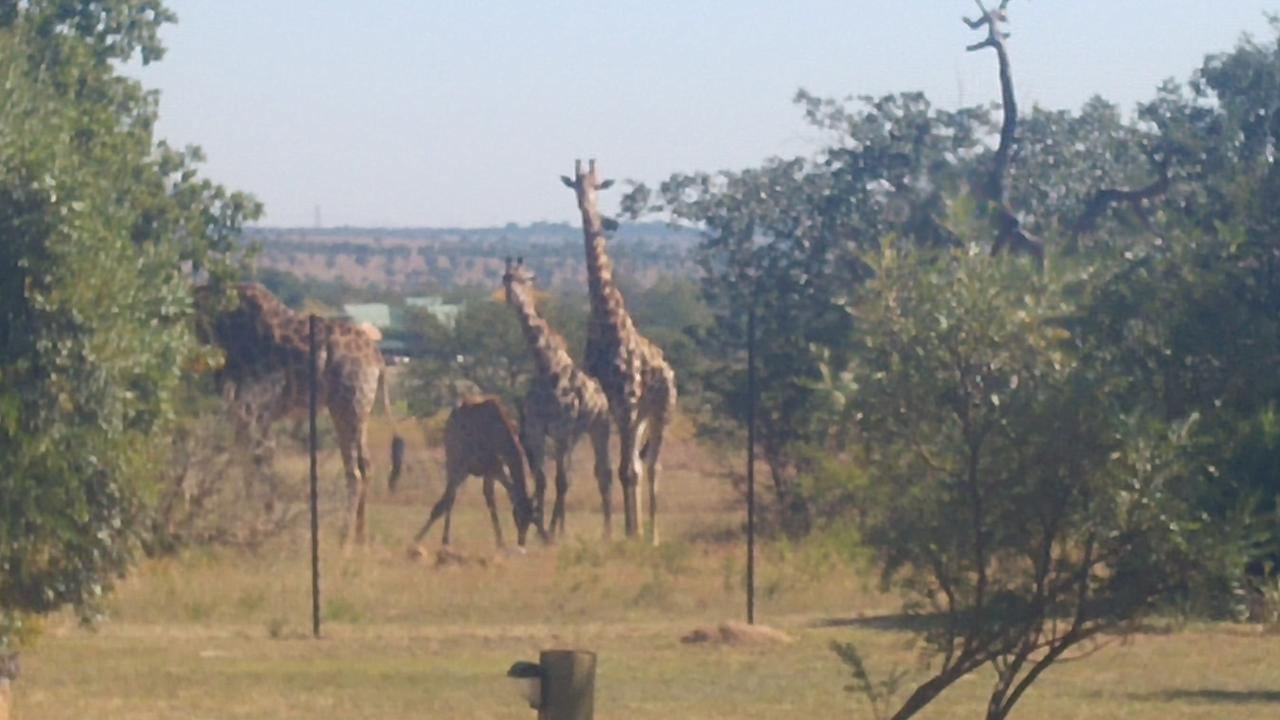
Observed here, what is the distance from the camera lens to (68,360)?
8766 millimetres

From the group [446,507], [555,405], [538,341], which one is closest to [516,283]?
[538,341]

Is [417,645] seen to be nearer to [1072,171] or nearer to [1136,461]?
[1136,461]

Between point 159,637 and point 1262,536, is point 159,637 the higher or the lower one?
the lower one

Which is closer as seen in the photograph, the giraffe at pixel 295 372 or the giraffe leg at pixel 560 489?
the giraffe at pixel 295 372

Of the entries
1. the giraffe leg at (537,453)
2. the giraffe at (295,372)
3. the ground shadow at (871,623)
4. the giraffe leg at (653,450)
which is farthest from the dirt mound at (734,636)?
the giraffe leg at (653,450)

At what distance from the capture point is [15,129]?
8.86 metres

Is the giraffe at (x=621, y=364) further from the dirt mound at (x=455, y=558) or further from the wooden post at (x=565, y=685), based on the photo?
the wooden post at (x=565, y=685)

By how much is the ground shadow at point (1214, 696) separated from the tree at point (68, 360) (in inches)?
277

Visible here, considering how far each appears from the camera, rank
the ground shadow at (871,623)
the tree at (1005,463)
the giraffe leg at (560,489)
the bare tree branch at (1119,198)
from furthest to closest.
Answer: the giraffe leg at (560,489)
the bare tree branch at (1119,198)
the ground shadow at (871,623)
the tree at (1005,463)

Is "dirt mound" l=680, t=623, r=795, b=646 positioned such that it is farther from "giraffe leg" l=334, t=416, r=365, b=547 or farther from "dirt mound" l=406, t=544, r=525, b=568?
"giraffe leg" l=334, t=416, r=365, b=547

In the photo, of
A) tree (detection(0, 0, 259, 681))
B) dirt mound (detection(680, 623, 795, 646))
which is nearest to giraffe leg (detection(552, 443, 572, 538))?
dirt mound (detection(680, 623, 795, 646))

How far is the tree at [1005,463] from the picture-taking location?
8.45m

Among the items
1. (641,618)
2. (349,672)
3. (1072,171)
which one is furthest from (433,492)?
(349,672)

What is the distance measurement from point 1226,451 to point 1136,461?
841 mm
